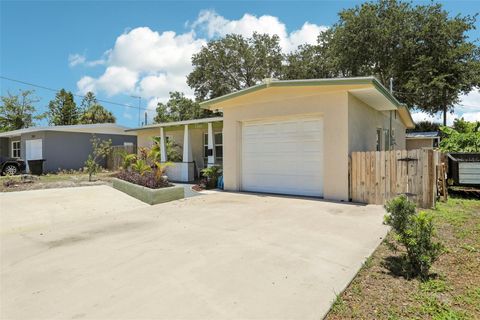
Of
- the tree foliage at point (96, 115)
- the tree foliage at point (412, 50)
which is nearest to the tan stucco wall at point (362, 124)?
the tree foliage at point (412, 50)

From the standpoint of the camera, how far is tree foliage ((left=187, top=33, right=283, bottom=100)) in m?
30.7

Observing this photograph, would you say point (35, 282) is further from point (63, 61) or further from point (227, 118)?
point (63, 61)

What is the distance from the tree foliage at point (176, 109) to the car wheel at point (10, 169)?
18.7 m

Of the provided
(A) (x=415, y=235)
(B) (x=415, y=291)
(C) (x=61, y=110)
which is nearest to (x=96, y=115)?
(C) (x=61, y=110)

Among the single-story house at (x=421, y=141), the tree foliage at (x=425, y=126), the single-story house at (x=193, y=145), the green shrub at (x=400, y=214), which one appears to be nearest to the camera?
the green shrub at (x=400, y=214)

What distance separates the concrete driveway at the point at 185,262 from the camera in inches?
110

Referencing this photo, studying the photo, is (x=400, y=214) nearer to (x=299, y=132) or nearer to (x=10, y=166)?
(x=299, y=132)

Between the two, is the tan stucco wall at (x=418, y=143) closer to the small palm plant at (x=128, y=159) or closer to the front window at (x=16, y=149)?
the small palm plant at (x=128, y=159)

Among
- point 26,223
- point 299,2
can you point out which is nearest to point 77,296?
point 26,223

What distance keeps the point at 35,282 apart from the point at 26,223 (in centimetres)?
385

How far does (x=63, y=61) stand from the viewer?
71.7 ft

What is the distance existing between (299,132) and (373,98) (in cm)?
250

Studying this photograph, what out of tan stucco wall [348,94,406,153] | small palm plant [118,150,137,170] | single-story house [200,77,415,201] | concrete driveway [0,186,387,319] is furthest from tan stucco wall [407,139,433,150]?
small palm plant [118,150,137,170]

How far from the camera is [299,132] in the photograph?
29.9 feet
